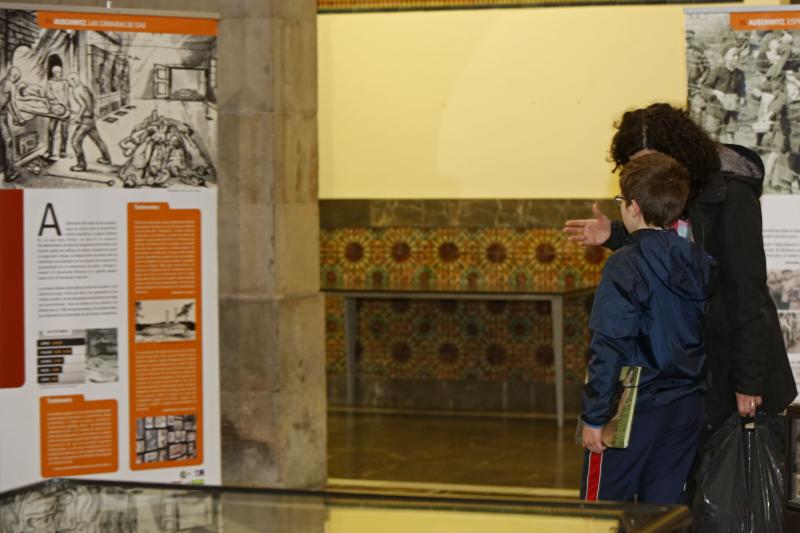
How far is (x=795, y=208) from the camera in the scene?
568 cm

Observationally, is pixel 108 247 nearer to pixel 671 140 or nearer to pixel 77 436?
pixel 77 436

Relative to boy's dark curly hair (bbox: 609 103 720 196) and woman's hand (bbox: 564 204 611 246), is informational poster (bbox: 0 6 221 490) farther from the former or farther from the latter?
boy's dark curly hair (bbox: 609 103 720 196)

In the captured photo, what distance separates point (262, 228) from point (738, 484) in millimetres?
2754

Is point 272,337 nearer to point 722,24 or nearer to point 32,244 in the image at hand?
point 32,244

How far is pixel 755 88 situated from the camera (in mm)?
5723

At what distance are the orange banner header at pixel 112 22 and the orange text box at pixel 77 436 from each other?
1.50 meters

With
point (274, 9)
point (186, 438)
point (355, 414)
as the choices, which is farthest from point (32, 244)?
point (355, 414)

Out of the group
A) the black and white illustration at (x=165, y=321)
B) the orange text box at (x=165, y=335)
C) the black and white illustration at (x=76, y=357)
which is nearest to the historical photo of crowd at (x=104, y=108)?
the orange text box at (x=165, y=335)

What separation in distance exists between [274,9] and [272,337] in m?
1.50

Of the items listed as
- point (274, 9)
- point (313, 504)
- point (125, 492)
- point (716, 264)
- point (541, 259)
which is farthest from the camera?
point (541, 259)

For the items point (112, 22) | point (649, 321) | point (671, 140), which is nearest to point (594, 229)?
point (671, 140)

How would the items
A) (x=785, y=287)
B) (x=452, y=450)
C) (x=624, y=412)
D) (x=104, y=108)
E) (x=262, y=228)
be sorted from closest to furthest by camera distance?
1. (x=624, y=412)
2. (x=785, y=287)
3. (x=104, y=108)
4. (x=262, y=228)
5. (x=452, y=450)

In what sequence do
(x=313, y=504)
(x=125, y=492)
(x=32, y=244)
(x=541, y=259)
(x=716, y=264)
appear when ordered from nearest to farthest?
(x=313, y=504) → (x=125, y=492) → (x=716, y=264) → (x=32, y=244) → (x=541, y=259)

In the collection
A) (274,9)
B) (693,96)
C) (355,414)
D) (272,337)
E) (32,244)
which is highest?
(274,9)
